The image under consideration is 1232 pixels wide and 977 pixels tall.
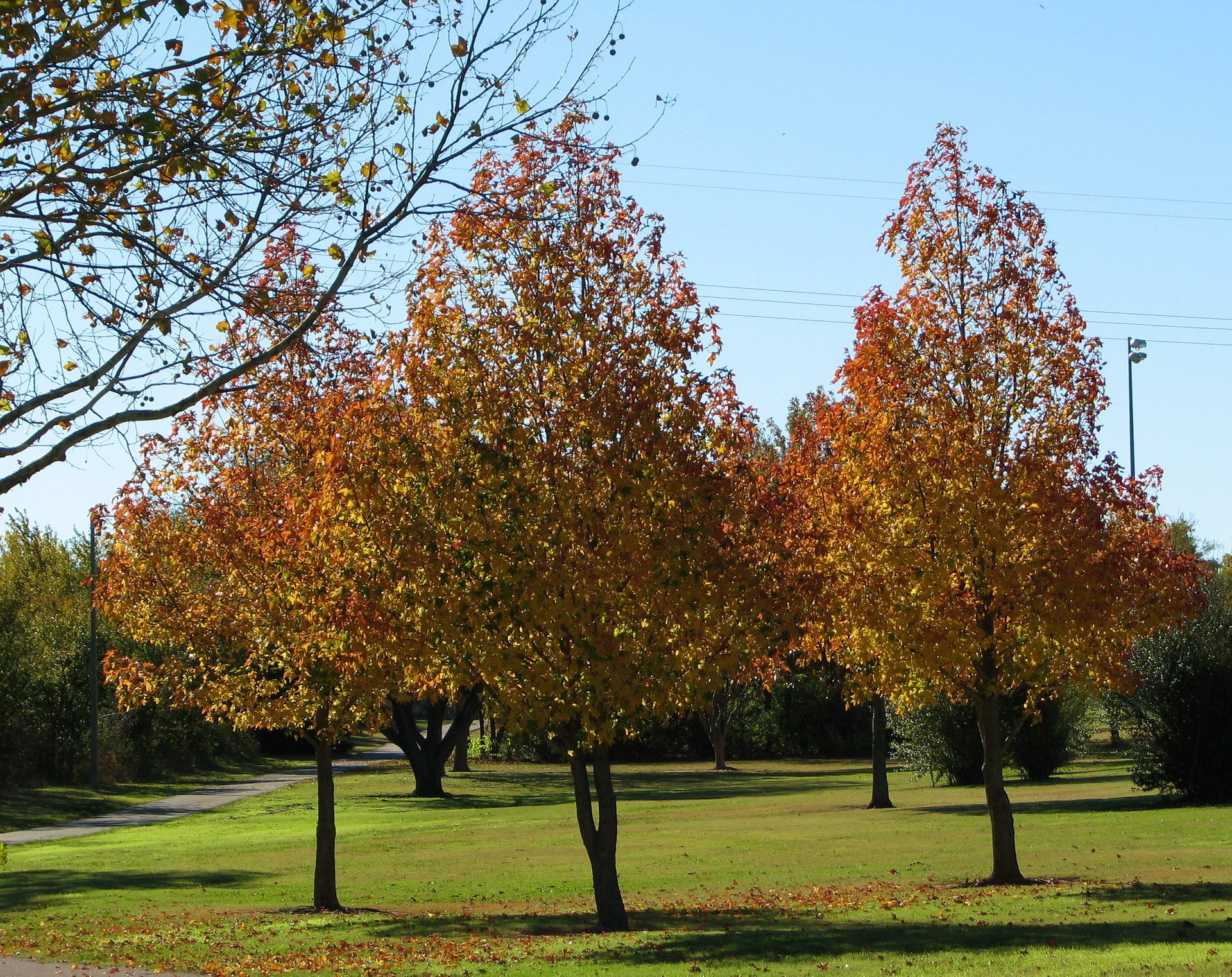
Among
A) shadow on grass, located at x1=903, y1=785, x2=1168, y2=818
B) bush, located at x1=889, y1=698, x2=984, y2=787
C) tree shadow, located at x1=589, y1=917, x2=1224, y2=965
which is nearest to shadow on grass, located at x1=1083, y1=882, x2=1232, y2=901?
tree shadow, located at x1=589, y1=917, x2=1224, y2=965


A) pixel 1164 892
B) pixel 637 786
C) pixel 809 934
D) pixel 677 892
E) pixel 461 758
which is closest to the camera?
pixel 809 934

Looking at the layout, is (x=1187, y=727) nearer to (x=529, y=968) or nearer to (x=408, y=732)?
(x=529, y=968)

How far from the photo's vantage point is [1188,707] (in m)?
28.9

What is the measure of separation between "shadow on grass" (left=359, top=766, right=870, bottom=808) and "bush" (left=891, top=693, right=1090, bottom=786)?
3.66 m

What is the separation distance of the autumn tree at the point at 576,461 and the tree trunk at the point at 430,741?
28.1 m

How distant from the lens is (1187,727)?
1141 inches

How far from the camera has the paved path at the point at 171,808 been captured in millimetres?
32719

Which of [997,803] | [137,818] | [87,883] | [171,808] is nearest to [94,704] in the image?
[171,808]

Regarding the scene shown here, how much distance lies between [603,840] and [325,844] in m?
4.74

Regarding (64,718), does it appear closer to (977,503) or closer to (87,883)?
(87,883)

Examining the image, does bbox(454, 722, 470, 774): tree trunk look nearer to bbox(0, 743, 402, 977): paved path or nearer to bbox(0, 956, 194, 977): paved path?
bbox(0, 743, 402, 977): paved path

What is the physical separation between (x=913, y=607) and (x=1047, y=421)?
9.79 feet

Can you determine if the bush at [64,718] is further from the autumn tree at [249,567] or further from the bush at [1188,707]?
the bush at [1188,707]

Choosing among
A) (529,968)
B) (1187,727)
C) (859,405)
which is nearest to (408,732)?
(1187,727)
